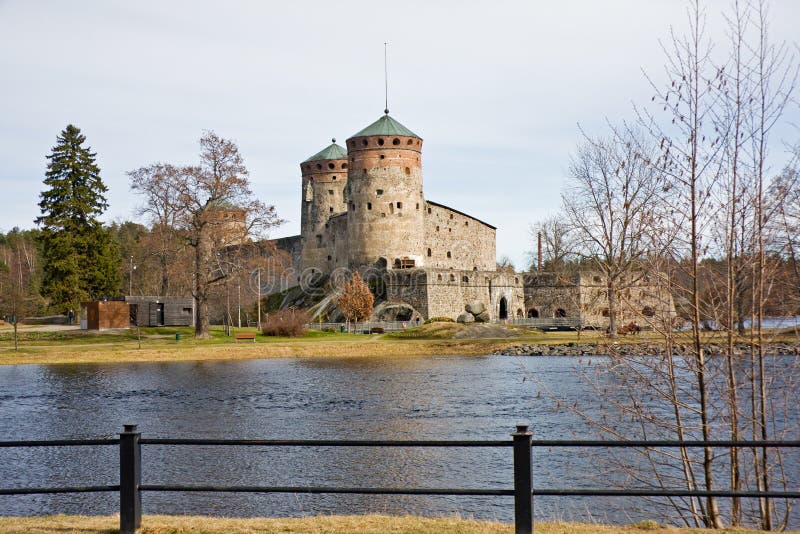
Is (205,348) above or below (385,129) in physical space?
below

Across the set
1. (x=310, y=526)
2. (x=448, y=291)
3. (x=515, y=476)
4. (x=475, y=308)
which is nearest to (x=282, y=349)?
(x=448, y=291)

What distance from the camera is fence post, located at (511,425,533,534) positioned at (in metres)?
7.21

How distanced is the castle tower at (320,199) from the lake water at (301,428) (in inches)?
1515

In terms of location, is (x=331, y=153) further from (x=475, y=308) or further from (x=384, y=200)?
(x=475, y=308)

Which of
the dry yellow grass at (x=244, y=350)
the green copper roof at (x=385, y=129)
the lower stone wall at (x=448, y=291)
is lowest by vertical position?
the dry yellow grass at (x=244, y=350)

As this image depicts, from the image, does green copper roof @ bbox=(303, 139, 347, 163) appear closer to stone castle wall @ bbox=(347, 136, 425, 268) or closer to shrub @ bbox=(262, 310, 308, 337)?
stone castle wall @ bbox=(347, 136, 425, 268)

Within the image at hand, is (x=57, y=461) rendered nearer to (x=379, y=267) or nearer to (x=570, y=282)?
(x=570, y=282)

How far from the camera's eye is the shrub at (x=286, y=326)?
2138 inches

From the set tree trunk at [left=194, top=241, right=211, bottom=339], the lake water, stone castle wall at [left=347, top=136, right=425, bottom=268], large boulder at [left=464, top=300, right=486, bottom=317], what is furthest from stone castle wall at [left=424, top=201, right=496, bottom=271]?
the lake water

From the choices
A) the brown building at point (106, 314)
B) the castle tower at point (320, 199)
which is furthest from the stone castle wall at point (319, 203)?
the brown building at point (106, 314)

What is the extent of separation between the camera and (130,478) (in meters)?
7.87

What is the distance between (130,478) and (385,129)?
2462 inches

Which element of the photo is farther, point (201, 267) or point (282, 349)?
point (201, 267)

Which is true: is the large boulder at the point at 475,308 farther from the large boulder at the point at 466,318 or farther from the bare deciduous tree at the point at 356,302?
the bare deciduous tree at the point at 356,302
